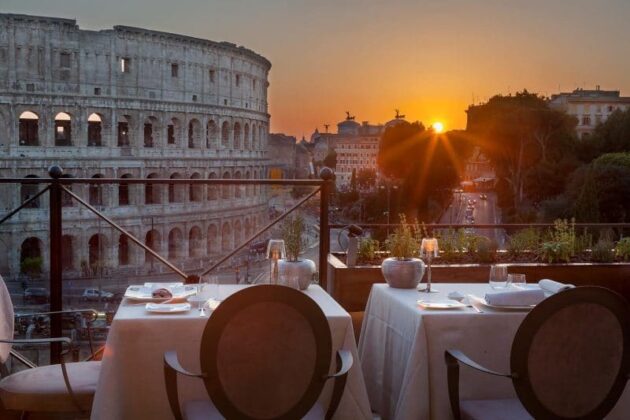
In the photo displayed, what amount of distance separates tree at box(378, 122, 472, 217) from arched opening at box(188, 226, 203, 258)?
37.5 feet

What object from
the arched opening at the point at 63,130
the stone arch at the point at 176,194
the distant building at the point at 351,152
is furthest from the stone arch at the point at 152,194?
the distant building at the point at 351,152

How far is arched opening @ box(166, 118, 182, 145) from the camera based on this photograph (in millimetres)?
36844

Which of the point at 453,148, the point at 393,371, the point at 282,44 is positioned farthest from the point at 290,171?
the point at 393,371

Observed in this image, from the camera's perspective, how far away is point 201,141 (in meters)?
38.0

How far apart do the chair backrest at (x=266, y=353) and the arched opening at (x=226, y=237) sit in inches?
1451

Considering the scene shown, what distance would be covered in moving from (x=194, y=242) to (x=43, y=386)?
35887mm

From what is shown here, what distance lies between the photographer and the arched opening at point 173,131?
36844 mm

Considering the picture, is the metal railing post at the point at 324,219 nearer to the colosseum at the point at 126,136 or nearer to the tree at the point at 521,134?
the tree at the point at 521,134

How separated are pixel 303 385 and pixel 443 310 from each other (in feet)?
2.40

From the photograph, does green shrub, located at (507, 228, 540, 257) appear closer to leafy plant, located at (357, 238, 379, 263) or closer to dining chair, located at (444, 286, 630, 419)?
leafy plant, located at (357, 238, 379, 263)

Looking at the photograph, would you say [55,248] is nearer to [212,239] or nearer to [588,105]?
[212,239]

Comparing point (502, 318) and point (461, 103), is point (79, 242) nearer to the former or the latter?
point (461, 103)

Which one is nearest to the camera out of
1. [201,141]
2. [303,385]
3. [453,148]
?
[303,385]

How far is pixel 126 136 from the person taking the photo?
3572 centimetres
